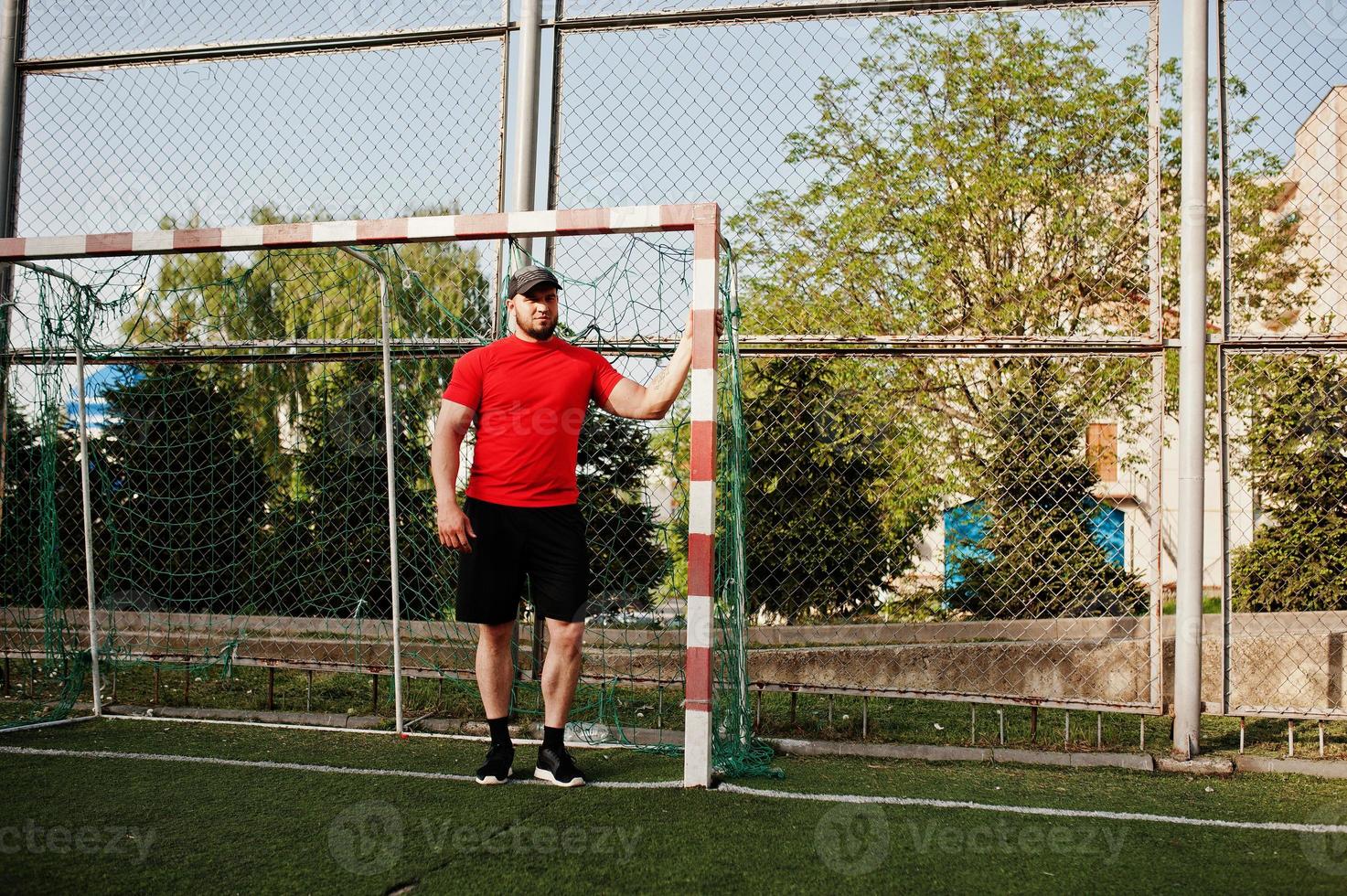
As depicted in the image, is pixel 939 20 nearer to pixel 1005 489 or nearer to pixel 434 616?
pixel 1005 489

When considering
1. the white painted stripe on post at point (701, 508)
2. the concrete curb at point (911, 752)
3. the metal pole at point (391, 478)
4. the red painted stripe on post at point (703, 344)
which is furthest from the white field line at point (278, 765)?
the red painted stripe on post at point (703, 344)

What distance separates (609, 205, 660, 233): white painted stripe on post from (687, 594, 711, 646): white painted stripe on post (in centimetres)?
139

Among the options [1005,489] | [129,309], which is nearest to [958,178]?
[1005,489]

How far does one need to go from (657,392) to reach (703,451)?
0.94 feet

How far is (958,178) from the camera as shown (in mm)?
6535

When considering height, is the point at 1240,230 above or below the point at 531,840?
above

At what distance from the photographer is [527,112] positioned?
486 cm

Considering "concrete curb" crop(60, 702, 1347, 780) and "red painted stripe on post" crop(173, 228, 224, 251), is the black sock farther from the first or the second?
"red painted stripe on post" crop(173, 228, 224, 251)

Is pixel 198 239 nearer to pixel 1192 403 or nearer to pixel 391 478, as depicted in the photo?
pixel 391 478

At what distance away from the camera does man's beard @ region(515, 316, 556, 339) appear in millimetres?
3908

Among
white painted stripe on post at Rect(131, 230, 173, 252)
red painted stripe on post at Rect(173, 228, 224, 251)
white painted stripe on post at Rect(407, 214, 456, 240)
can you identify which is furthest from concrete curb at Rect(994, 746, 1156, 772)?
white painted stripe on post at Rect(131, 230, 173, 252)

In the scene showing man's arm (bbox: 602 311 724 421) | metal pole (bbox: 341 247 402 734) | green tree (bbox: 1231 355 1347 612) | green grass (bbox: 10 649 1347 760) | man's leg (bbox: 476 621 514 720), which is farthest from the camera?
green tree (bbox: 1231 355 1347 612)

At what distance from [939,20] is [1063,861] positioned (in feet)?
18.1

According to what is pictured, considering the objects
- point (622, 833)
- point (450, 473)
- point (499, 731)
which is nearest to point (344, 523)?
point (450, 473)
